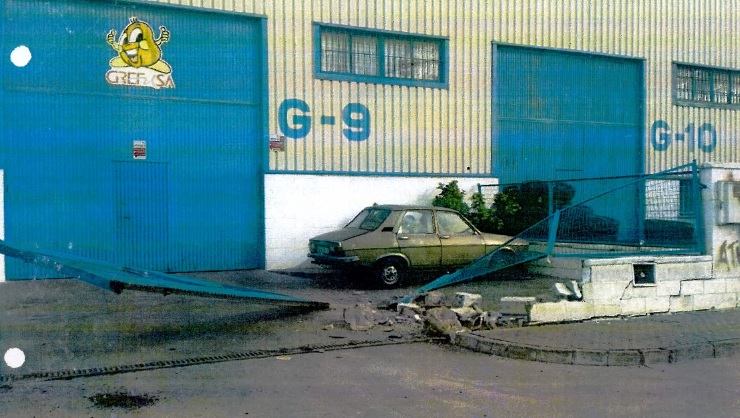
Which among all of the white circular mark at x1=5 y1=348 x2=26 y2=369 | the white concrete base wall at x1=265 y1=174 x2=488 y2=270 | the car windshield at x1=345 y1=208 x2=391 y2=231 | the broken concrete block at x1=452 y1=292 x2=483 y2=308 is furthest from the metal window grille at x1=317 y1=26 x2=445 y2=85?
the white circular mark at x1=5 y1=348 x2=26 y2=369

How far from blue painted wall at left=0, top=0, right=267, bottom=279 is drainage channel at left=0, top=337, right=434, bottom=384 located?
6.74 metres

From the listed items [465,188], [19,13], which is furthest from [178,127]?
[465,188]

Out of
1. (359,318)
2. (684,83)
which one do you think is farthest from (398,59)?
(684,83)

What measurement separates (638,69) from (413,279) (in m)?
10.3

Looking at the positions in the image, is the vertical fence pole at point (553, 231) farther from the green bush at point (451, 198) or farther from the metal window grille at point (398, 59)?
the metal window grille at point (398, 59)

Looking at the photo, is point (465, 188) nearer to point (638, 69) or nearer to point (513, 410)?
point (638, 69)

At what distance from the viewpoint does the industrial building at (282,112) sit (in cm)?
1266

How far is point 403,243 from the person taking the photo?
11.9 meters

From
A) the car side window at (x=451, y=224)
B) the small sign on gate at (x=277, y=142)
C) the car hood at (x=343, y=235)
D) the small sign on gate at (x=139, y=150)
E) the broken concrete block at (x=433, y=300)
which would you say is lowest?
the broken concrete block at (x=433, y=300)

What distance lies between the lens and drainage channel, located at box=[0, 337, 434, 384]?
20.7 feet

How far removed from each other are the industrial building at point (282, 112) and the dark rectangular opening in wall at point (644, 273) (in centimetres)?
697

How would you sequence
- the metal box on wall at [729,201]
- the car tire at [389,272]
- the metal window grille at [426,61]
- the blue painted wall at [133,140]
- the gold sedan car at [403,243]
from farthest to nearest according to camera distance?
the metal window grille at [426,61] → the blue painted wall at [133,140] → the car tire at [389,272] → the gold sedan car at [403,243] → the metal box on wall at [729,201]

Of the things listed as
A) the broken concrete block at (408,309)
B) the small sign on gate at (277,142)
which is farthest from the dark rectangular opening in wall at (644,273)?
the small sign on gate at (277,142)

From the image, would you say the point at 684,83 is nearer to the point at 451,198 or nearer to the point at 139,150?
the point at 451,198
